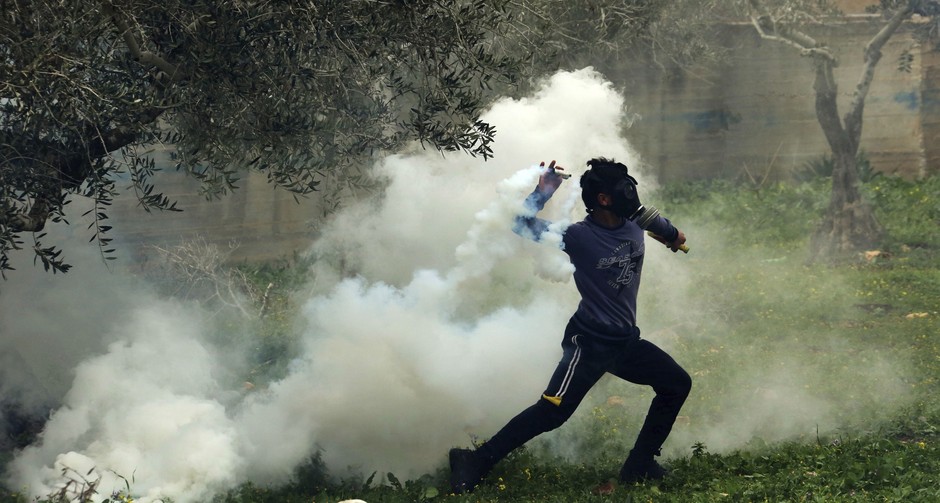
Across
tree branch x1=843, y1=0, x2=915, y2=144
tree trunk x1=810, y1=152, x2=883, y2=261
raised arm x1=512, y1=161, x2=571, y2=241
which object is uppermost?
tree branch x1=843, y1=0, x2=915, y2=144

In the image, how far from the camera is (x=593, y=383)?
7.38 meters

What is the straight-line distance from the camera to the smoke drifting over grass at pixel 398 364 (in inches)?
311

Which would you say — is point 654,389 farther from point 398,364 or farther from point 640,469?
point 398,364

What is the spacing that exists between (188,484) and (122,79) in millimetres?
2963

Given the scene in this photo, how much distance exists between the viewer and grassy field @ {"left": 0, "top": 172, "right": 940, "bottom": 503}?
748cm

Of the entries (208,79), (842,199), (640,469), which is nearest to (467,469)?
(640,469)

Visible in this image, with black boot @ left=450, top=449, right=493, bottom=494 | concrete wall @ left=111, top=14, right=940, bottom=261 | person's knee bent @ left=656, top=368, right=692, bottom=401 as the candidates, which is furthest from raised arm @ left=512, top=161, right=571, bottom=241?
concrete wall @ left=111, top=14, right=940, bottom=261

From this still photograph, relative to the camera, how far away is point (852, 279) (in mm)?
15180

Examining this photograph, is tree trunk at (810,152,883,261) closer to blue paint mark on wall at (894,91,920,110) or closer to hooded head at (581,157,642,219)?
blue paint mark on wall at (894,91,920,110)

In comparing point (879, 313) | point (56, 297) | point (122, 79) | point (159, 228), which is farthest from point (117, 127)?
point (879, 313)

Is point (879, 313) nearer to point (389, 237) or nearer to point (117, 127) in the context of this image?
point (389, 237)

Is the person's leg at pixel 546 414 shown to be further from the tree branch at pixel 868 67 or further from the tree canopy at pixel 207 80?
the tree branch at pixel 868 67

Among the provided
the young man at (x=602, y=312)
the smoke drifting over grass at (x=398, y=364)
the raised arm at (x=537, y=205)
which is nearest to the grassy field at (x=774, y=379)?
the smoke drifting over grass at (x=398, y=364)

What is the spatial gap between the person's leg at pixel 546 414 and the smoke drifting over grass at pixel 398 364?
53 cm
